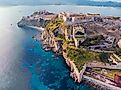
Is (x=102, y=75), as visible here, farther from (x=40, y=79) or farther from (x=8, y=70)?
(x=8, y=70)

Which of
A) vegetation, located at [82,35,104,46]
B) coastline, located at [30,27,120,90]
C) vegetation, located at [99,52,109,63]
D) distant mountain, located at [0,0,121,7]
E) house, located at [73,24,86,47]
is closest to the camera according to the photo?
coastline, located at [30,27,120,90]

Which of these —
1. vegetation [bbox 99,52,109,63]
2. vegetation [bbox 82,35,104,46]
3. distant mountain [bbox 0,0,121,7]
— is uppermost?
vegetation [bbox 99,52,109,63]

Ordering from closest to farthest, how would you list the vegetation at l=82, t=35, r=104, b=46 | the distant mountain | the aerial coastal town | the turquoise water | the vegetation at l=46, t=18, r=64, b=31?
the turquoise water → the aerial coastal town → the vegetation at l=82, t=35, r=104, b=46 → the vegetation at l=46, t=18, r=64, b=31 → the distant mountain

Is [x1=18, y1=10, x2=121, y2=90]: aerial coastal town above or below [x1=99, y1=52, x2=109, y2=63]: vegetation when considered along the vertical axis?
below

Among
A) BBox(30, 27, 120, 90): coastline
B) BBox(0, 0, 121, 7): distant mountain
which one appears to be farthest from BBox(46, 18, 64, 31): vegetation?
BBox(0, 0, 121, 7): distant mountain

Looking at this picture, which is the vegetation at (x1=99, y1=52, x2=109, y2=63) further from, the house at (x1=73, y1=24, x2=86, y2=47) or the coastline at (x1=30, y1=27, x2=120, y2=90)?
the house at (x1=73, y1=24, x2=86, y2=47)

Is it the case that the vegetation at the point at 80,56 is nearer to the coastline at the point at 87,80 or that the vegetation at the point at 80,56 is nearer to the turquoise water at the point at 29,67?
the coastline at the point at 87,80

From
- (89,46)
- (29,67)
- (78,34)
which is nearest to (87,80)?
(29,67)

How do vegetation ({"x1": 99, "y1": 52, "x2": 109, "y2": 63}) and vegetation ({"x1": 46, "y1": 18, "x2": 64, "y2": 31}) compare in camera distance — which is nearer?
vegetation ({"x1": 99, "y1": 52, "x2": 109, "y2": 63})
